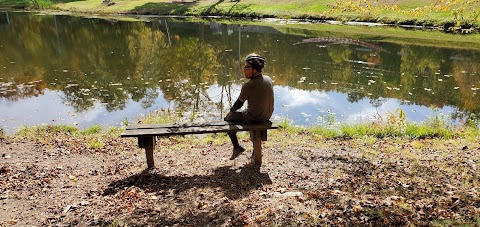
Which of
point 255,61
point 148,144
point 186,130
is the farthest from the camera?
point 148,144

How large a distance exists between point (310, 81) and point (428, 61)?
8.54m

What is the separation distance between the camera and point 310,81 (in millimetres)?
18562

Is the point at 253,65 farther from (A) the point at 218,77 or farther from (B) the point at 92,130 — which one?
(A) the point at 218,77

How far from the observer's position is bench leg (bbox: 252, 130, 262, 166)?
767 centimetres

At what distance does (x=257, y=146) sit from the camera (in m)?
7.89

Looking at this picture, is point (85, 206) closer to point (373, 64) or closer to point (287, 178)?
point (287, 178)

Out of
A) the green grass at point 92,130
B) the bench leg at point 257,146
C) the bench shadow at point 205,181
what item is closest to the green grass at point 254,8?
the green grass at point 92,130

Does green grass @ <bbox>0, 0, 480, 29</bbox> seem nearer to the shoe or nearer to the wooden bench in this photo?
the shoe

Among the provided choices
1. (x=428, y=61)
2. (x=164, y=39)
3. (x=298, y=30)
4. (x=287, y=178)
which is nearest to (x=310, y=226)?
(x=287, y=178)

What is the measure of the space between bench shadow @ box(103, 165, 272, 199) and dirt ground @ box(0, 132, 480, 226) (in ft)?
0.06

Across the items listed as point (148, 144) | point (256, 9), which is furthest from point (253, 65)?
point (256, 9)

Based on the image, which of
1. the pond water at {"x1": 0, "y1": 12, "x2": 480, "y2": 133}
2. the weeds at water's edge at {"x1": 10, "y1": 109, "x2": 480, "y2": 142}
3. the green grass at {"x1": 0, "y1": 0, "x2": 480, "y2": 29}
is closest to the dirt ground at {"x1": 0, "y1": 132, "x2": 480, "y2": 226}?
the weeds at water's edge at {"x1": 10, "y1": 109, "x2": 480, "y2": 142}

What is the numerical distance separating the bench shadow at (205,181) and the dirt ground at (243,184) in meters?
0.02

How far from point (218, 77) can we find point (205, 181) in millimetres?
12172
